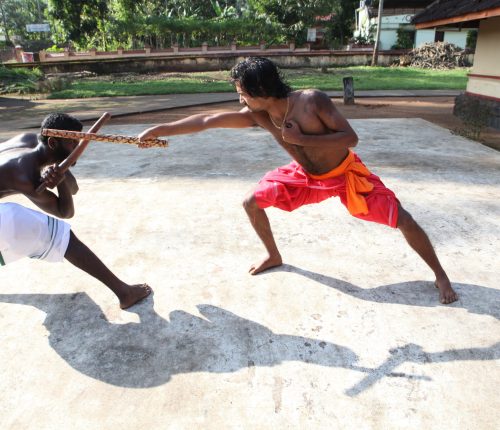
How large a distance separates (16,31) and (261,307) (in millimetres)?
63013

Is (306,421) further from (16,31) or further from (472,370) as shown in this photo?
(16,31)

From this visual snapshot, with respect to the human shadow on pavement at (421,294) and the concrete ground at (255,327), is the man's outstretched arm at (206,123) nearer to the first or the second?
the concrete ground at (255,327)

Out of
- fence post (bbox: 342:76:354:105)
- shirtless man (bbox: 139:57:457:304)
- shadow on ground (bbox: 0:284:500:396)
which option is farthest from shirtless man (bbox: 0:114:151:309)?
fence post (bbox: 342:76:354:105)

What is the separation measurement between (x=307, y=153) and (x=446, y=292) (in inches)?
44.0

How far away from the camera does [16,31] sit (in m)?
53.2

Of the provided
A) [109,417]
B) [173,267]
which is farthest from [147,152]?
[109,417]

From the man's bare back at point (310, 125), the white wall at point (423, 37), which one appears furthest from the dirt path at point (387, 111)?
the white wall at point (423, 37)

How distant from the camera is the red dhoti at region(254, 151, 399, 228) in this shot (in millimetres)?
2400

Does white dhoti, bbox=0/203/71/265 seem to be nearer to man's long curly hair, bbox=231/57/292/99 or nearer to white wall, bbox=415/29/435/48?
man's long curly hair, bbox=231/57/292/99

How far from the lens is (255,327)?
7.35 feet

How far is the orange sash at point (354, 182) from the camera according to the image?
94.7 inches

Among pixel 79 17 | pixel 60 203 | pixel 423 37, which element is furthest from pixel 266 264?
pixel 423 37

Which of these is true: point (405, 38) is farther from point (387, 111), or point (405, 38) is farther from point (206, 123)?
point (206, 123)

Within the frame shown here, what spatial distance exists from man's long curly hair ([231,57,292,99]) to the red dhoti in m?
0.52
